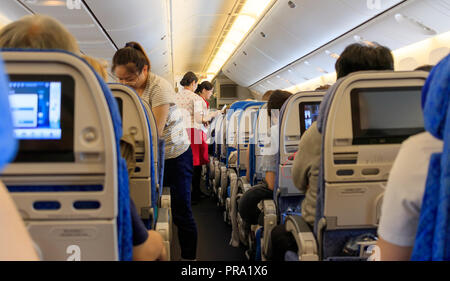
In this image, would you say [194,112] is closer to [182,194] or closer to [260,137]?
[260,137]

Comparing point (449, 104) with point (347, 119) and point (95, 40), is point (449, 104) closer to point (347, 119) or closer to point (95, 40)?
point (347, 119)

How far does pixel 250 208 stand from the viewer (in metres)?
3.74

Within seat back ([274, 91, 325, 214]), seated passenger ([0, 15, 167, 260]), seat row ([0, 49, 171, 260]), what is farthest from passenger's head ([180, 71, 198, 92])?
seat row ([0, 49, 171, 260])

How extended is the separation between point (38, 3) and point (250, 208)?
406 centimetres

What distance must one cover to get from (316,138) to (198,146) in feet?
14.0

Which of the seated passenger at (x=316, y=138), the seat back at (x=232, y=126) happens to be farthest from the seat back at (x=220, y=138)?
the seated passenger at (x=316, y=138)

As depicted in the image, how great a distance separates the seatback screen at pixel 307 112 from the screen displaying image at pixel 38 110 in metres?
2.09

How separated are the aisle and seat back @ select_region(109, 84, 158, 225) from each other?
1.92 m

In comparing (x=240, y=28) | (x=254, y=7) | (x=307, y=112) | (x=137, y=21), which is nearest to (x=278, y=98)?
(x=307, y=112)

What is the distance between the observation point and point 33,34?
1393 mm

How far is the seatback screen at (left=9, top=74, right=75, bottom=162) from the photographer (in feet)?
4.05

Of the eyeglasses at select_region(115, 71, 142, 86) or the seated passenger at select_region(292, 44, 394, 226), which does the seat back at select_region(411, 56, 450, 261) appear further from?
the eyeglasses at select_region(115, 71, 142, 86)

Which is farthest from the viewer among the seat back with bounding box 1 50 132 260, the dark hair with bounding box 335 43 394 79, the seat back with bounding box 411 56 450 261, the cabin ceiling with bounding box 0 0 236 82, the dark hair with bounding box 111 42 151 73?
the cabin ceiling with bounding box 0 0 236 82

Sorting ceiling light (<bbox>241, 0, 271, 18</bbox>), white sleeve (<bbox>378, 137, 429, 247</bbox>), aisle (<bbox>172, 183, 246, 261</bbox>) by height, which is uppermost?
ceiling light (<bbox>241, 0, 271, 18</bbox>)
